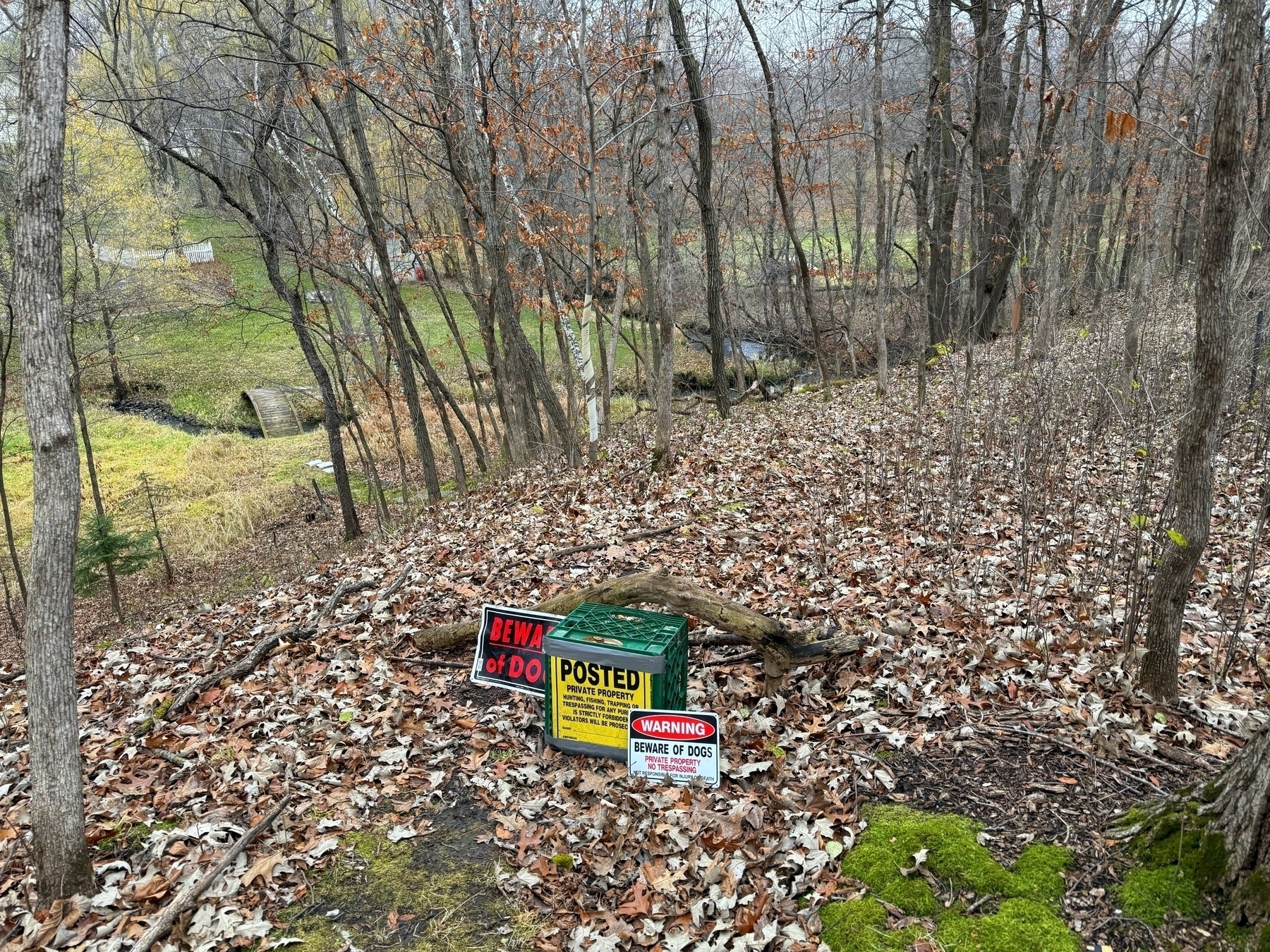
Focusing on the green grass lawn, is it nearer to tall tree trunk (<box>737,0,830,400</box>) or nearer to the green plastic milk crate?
tall tree trunk (<box>737,0,830,400</box>)

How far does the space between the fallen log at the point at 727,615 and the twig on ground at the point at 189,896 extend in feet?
6.97

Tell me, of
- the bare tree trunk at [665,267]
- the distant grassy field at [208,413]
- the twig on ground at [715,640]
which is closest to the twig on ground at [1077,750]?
the twig on ground at [715,640]

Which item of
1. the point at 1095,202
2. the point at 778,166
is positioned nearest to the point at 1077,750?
the point at 778,166

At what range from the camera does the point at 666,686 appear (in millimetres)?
4137

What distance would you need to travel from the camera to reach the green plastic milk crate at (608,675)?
13.5 feet

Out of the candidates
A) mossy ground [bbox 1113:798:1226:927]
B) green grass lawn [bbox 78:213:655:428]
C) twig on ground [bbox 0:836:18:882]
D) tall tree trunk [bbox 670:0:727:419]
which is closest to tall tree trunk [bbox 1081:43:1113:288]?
tall tree trunk [bbox 670:0:727:419]

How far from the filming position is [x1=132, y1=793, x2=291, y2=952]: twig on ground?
319cm

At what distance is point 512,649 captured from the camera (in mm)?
4988

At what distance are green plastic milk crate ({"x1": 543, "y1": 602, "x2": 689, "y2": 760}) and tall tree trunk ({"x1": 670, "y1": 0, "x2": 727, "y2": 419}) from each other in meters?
8.12

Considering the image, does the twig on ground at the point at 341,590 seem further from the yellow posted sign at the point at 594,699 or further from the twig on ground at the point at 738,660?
the twig on ground at the point at 738,660

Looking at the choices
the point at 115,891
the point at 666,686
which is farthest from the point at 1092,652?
the point at 115,891

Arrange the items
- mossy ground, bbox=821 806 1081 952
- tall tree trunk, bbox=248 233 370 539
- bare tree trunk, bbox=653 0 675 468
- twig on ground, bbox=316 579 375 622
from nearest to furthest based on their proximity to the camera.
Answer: mossy ground, bbox=821 806 1081 952
twig on ground, bbox=316 579 375 622
bare tree trunk, bbox=653 0 675 468
tall tree trunk, bbox=248 233 370 539

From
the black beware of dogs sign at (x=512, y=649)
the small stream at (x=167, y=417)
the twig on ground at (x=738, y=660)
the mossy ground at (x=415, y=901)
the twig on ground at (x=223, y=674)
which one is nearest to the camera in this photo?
the mossy ground at (x=415, y=901)

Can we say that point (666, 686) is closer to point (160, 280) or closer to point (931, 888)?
point (931, 888)
